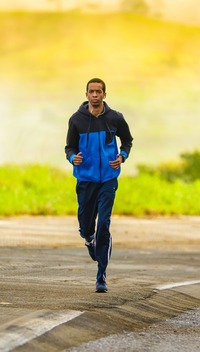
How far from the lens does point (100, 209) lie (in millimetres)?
5363

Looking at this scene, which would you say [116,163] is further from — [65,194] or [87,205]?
[65,194]

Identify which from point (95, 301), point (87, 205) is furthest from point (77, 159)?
point (95, 301)

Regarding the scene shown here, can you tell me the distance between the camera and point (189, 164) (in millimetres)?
28438

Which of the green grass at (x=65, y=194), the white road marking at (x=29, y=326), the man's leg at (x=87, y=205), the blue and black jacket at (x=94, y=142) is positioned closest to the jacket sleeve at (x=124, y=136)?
the blue and black jacket at (x=94, y=142)

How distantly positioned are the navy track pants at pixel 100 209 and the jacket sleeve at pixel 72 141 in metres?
0.30

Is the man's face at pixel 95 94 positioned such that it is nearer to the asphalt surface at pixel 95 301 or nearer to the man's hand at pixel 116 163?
the man's hand at pixel 116 163

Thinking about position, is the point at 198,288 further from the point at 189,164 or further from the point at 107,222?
the point at 189,164

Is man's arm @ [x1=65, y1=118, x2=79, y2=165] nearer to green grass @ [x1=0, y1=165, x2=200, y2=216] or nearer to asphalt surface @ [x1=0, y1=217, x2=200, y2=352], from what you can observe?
asphalt surface @ [x1=0, y1=217, x2=200, y2=352]

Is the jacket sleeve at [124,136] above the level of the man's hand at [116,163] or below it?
above

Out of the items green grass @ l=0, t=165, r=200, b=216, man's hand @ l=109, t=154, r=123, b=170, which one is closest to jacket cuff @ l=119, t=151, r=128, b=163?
man's hand @ l=109, t=154, r=123, b=170

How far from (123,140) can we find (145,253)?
188 inches

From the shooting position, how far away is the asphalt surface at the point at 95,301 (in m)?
3.79

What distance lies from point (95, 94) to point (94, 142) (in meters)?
0.46

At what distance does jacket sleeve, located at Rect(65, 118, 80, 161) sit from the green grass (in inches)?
424
